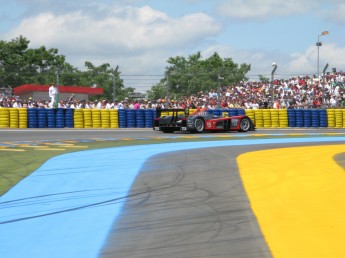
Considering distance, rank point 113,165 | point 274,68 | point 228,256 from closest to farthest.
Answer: point 228,256 < point 113,165 < point 274,68

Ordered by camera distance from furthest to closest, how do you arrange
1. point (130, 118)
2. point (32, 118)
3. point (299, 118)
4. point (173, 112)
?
point (299, 118), point (130, 118), point (32, 118), point (173, 112)

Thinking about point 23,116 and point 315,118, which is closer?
point 23,116

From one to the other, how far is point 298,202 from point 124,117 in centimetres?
1838

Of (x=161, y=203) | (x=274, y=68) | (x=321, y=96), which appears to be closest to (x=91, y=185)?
(x=161, y=203)

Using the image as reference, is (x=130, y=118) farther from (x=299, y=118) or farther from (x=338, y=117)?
(x=338, y=117)

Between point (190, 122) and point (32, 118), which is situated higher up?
point (32, 118)

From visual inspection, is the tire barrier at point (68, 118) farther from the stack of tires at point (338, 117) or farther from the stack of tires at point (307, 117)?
the stack of tires at point (338, 117)

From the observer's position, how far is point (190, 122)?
20.2 m

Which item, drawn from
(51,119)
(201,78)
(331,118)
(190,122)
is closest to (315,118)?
(331,118)

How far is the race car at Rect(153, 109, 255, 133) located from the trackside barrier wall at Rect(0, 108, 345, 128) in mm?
351

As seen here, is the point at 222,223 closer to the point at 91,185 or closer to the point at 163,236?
the point at 163,236

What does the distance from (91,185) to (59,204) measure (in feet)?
4.58

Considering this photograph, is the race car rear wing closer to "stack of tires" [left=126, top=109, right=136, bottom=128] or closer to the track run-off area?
"stack of tires" [left=126, top=109, right=136, bottom=128]

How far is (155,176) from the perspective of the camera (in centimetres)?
862
